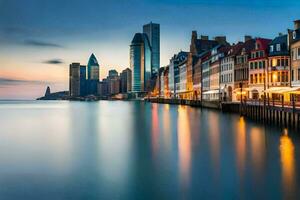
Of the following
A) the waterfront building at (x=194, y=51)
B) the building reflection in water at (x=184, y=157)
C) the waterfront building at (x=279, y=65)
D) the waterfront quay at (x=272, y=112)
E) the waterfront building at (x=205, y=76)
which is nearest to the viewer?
the building reflection in water at (x=184, y=157)

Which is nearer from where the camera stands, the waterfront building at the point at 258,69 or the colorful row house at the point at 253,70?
the colorful row house at the point at 253,70

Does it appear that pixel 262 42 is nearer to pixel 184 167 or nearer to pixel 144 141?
pixel 144 141

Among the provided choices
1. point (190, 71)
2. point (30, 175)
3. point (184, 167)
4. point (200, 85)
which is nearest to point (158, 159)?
point (184, 167)

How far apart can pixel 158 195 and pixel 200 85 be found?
119628mm

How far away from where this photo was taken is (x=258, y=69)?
3155 inches

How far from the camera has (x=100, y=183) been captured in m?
19.9

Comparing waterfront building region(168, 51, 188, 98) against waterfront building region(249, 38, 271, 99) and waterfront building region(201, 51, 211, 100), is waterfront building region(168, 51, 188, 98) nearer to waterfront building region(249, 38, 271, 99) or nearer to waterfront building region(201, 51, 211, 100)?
waterfront building region(201, 51, 211, 100)

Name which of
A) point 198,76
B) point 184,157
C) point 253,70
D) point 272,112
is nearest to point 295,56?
point 272,112

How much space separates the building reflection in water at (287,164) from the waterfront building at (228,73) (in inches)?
2326

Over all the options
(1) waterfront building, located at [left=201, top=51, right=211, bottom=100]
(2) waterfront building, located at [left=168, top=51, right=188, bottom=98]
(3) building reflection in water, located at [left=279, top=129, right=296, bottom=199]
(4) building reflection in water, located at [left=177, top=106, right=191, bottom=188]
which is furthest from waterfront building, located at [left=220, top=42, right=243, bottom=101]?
(2) waterfront building, located at [left=168, top=51, right=188, bottom=98]

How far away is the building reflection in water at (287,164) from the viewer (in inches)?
717

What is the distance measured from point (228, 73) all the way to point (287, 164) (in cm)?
7534

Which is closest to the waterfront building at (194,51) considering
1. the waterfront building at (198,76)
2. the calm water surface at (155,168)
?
the waterfront building at (198,76)

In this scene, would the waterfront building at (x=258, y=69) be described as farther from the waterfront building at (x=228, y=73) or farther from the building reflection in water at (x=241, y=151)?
the building reflection in water at (x=241, y=151)
